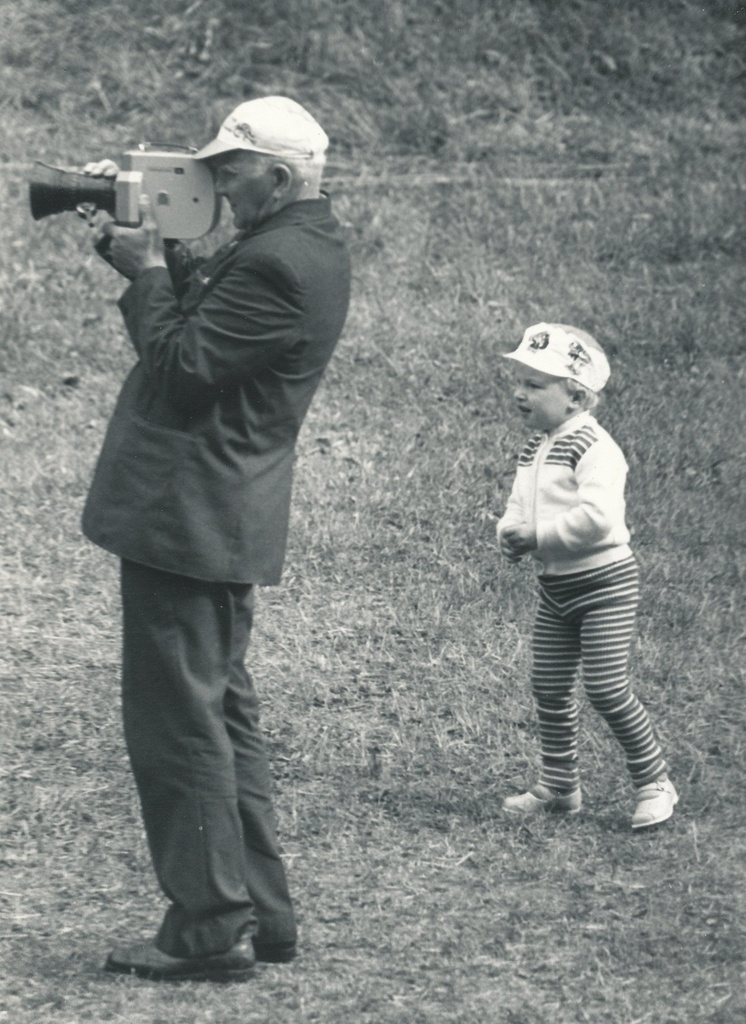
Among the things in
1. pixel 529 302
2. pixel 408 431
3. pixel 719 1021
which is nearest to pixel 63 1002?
pixel 719 1021

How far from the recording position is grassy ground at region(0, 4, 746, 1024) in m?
4.38

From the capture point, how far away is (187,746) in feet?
13.1

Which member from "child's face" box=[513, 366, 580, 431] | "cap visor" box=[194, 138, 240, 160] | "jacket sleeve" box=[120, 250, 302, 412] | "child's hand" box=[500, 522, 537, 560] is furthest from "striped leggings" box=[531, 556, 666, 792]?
"cap visor" box=[194, 138, 240, 160]

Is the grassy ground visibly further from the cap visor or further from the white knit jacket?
the cap visor

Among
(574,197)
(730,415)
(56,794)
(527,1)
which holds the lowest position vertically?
(56,794)

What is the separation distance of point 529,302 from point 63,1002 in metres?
6.61

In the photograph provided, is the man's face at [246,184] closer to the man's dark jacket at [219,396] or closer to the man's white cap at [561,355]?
the man's dark jacket at [219,396]

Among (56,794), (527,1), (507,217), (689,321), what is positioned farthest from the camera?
(527,1)

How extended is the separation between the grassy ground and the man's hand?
162 cm

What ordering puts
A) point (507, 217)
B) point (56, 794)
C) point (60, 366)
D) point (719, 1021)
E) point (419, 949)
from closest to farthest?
point (719, 1021)
point (419, 949)
point (56, 794)
point (60, 366)
point (507, 217)

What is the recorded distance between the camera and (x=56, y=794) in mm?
5371

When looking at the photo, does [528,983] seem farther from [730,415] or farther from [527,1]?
[527,1]

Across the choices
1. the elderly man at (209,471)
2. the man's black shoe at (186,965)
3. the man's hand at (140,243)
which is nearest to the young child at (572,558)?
the elderly man at (209,471)

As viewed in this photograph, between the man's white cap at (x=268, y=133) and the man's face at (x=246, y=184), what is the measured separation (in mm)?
25
